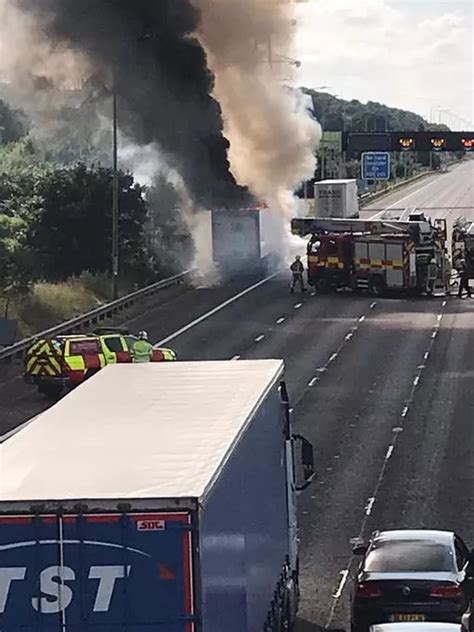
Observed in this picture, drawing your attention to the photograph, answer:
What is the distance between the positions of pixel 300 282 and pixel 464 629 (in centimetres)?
4527

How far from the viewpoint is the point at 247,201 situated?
222 ft

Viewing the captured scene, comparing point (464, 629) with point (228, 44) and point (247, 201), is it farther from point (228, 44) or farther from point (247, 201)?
point (228, 44)

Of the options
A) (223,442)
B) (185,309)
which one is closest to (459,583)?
(223,442)

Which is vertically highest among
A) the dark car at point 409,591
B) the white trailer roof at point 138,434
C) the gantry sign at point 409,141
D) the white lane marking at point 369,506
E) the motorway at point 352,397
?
the gantry sign at point 409,141

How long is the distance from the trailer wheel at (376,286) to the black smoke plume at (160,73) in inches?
448

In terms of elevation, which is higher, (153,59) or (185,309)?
(153,59)

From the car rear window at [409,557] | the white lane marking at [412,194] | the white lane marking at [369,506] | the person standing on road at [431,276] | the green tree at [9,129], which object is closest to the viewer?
the car rear window at [409,557]

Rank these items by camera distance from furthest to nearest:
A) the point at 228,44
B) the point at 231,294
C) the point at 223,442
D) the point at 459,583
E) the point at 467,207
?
1. the point at 467,207
2. the point at 228,44
3. the point at 231,294
4. the point at 459,583
5. the point at 223,442

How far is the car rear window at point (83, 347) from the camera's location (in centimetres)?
3462

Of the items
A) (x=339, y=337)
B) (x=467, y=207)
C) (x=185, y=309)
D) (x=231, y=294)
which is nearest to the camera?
(x=339, y=337)

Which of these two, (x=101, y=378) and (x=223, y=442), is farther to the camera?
(x=101, y=378)

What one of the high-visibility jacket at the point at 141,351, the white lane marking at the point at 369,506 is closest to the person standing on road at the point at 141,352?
the high-visibility jacket at the point at 141,351

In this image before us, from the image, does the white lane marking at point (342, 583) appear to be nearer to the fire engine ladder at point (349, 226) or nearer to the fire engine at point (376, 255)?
the fire engine at point (376, 255)

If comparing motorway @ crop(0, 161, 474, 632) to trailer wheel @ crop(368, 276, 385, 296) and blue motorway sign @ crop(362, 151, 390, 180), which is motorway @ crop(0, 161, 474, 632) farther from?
blue motorway sign @ crop(362, 151, 390, 180)
